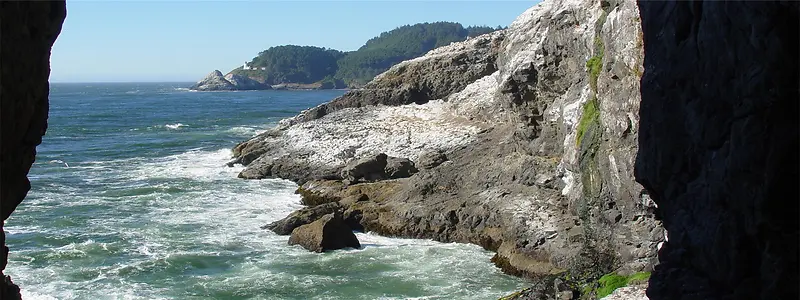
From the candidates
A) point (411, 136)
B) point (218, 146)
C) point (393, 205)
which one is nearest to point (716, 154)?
point (393, 205)

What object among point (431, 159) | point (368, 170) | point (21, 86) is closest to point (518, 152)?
point (431, 159)

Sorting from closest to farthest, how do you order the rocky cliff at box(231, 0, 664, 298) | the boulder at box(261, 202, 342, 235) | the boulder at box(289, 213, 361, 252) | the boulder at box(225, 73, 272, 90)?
the rocky cliff at box(231, 0, 664, 298) < the boulder at box(289, 213, 361, 252) < the boulder at box(261, 202, 342, 235) < the boulder at box(225, 73, 272, 90)

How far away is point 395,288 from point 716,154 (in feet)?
37.7

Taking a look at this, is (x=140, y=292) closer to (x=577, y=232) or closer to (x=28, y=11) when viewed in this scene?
(x=577, y=232)

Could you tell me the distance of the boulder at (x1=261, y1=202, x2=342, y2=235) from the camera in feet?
87.6

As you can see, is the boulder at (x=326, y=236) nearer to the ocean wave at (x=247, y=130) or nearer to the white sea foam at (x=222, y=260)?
the white sea foam at (x=222, y=260)

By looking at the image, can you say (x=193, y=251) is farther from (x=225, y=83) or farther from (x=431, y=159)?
(x=225, y=83)

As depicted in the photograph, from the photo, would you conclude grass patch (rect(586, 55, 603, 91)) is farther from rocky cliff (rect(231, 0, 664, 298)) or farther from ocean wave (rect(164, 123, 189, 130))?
ocean wave (rect(164, 123, 189, 130))

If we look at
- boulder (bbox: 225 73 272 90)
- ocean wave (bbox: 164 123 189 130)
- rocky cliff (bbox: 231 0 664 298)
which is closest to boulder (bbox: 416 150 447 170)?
rocky cliff (bbox: 231 0 664 298)

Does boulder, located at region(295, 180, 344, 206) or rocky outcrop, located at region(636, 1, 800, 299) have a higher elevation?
rocky outcrop, located at region(636, 1, 800, 299)

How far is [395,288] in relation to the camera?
20.9 meters

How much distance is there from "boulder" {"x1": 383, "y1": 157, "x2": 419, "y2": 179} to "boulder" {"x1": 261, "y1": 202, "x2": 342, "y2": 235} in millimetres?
4605

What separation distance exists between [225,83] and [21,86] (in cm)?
17521

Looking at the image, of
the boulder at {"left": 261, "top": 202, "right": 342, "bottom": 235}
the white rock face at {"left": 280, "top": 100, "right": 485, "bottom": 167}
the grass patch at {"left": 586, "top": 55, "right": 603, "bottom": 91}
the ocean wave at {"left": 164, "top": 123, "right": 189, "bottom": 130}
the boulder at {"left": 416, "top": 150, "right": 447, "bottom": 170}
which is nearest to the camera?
the grass patch at {"left": 586, "top": 55, "right": 603, "bottom": 91}
